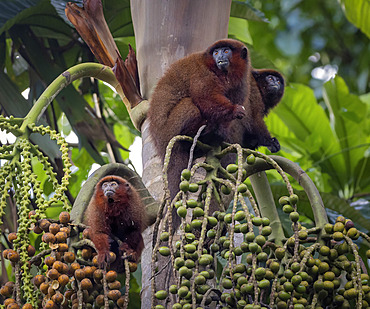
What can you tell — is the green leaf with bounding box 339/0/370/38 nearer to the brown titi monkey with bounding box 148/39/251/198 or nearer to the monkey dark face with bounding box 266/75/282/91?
the monkey dark face with bounding box 266/75/282/91

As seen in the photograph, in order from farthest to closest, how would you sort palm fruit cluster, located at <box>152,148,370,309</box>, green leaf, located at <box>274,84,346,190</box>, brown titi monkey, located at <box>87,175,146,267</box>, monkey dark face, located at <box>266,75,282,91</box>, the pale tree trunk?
green leaf, located at <box>274,84,346,190</box> → monkey dark face, located at <box>266,75,282,91</box> → the pale tree trunk → brown titi monkey, located at <box>87,175,146,267</box> → palm fruit cluster, located at <box>152,148,370,309</box>

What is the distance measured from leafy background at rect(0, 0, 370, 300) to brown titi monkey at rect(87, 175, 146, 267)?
0.50 m

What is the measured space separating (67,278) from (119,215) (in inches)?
24.5

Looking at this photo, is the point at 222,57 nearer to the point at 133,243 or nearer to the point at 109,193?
the point at 109,193

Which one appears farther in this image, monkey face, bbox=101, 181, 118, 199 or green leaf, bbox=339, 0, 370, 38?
green leaf, bbox=339, 0, 370, 38

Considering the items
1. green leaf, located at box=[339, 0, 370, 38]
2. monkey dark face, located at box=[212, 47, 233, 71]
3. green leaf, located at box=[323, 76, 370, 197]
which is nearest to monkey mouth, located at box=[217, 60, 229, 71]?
monkey dark face, located at box=[212, 47, 233, 71]

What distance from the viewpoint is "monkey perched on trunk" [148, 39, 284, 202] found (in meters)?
2.01

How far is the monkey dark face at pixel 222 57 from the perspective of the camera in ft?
7.15

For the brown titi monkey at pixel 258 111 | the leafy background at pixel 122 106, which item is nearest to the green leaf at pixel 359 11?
the leafy background at pixel 122 106

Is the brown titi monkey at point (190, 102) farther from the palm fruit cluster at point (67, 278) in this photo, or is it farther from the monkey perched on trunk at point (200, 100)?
the palm fruit cluster at point (67, 278)

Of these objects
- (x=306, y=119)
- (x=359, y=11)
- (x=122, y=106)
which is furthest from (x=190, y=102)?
(x=359, y=11)

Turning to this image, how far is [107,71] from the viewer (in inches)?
90.1

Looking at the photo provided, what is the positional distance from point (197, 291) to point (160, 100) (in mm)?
908

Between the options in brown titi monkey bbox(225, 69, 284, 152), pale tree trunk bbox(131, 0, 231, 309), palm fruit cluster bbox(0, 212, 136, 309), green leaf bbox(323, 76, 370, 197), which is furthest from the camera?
green leaf bbox(323, 76, 370, 197)
